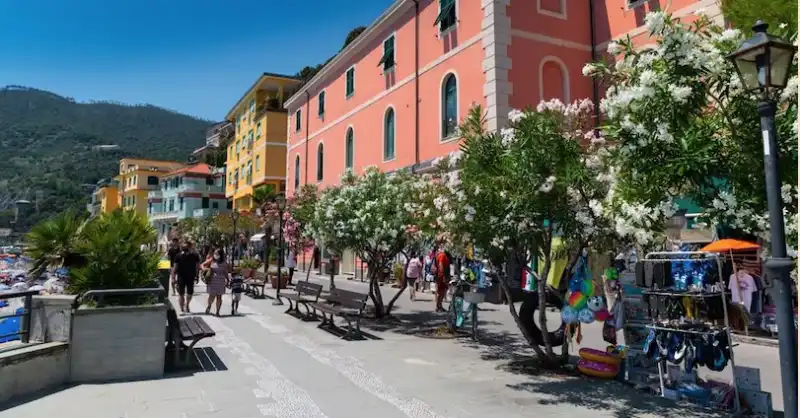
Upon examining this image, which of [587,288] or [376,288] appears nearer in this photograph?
[587,288]

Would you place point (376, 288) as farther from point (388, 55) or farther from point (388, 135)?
point (388, 55)

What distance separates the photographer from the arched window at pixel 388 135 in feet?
73.2

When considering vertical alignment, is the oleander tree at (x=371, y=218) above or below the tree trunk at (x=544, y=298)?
above

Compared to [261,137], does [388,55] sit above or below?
below

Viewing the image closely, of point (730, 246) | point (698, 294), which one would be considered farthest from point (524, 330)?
point (730, 246)

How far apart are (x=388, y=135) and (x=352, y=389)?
16978 mm

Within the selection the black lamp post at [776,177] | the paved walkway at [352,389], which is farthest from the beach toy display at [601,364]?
the black lamp post at [776,177]

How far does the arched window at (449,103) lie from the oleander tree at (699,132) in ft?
42.6

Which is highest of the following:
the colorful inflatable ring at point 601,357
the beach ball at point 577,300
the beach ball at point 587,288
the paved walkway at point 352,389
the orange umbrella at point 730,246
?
the orange umbrella at point 730,246

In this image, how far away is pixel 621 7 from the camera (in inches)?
648

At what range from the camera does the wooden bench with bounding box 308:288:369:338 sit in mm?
9969

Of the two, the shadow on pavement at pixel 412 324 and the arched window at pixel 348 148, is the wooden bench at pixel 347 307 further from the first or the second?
the arched window at pixel 348 148

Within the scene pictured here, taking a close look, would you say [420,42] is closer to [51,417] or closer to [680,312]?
[680,312]

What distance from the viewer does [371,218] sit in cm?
1136
